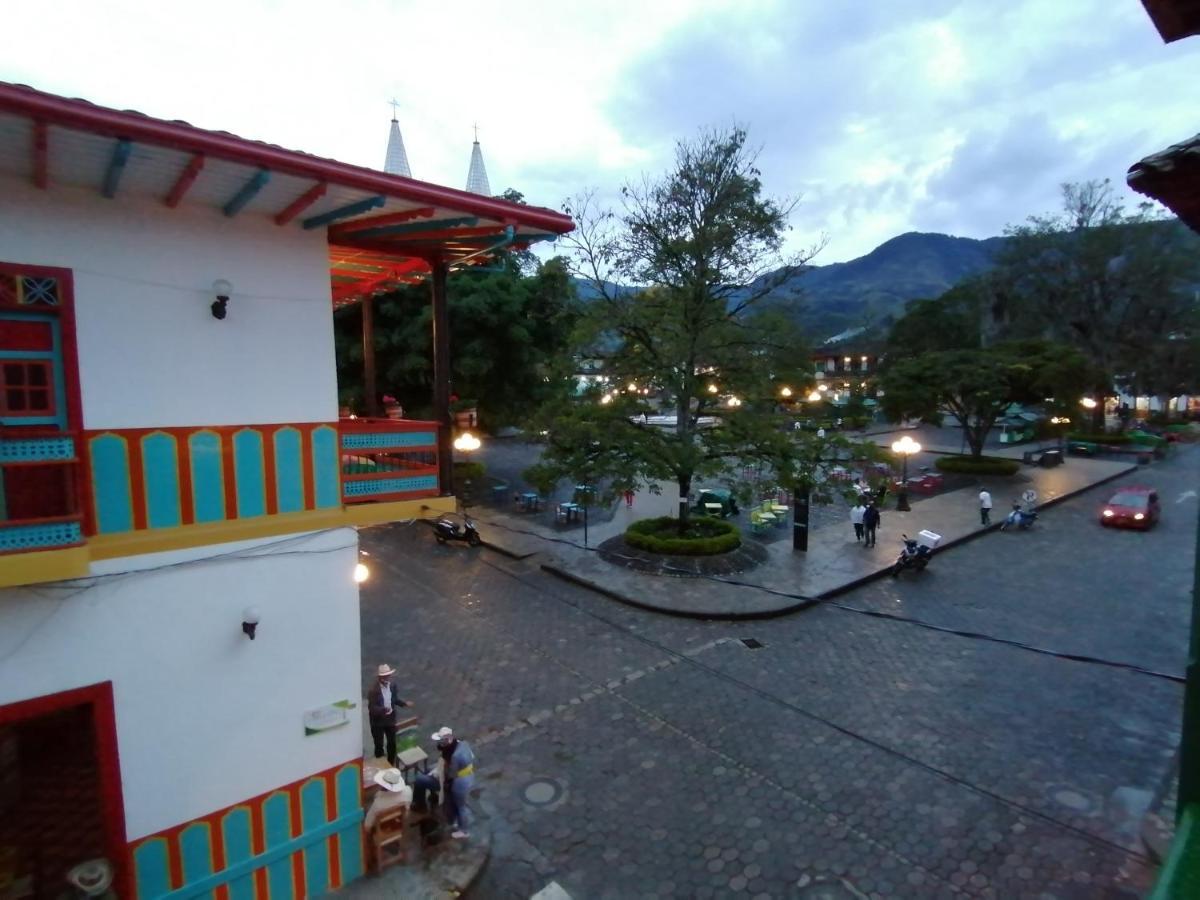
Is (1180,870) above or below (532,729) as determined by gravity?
above

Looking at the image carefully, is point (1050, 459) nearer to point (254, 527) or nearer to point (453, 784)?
point (453, 784)

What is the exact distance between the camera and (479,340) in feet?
71.4

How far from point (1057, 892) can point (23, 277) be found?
33.3 feet

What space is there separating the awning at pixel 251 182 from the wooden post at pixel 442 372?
230 millimetres

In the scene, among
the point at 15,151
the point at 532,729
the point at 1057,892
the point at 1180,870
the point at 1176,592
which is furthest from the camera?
the point at 1176,592

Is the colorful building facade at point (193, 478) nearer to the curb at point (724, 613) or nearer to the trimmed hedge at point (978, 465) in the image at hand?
the curb at point (724, 613)

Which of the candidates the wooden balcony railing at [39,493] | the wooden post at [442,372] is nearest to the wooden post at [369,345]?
the wooden post at [442,372]

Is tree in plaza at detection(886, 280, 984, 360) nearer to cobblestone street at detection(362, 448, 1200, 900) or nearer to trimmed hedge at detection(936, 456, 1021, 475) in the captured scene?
trimmed hedge at detection(936, 456, 1021, 475)

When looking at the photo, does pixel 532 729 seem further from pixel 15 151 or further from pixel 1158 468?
pixel 1158 468

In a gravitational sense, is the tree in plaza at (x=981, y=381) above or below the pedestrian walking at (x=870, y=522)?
above

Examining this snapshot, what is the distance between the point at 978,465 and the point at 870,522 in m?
14.9

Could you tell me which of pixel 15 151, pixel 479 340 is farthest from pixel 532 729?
pixel 479 340

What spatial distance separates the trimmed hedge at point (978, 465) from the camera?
1164 inches

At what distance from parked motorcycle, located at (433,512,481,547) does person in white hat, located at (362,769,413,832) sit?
12.1m
